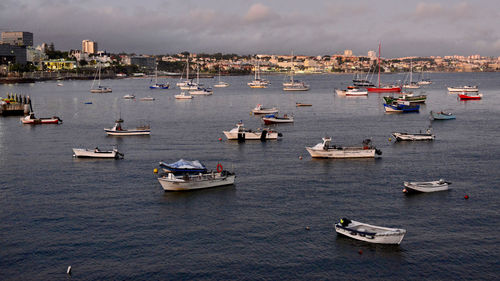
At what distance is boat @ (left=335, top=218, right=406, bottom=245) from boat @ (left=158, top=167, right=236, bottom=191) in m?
14.1

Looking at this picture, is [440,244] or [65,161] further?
[65,161]

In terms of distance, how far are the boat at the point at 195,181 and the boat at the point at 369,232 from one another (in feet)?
46.1

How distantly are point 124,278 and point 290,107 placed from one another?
100890 millimetres

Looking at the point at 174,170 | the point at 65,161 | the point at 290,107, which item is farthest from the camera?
the point at 290,107

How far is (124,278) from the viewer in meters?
28.3

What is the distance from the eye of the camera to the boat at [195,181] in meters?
43.9

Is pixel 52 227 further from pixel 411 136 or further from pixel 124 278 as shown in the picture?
pixel 411 136

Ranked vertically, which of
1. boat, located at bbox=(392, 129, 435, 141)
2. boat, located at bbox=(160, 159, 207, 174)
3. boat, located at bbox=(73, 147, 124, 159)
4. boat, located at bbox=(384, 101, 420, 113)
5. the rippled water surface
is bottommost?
the rippled water surface

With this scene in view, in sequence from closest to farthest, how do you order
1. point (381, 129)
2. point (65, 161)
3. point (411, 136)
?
1. point (65, 161)
2. point (411, 136)
3. point (381, 129)

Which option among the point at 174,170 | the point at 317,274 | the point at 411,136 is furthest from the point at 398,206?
the point at 411,136

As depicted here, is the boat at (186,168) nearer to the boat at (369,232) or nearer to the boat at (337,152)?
the boat at (337,152)

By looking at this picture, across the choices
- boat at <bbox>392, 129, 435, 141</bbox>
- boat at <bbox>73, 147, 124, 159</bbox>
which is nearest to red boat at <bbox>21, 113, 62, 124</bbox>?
boat at <bbox>73, 147, 124, 159</bbox>

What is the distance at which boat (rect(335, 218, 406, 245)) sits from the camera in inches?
1266

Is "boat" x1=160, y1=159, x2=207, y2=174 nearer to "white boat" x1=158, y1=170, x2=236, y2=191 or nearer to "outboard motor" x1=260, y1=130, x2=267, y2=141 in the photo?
"white boat" x1=158, y1=170, x2=236, y2=191
